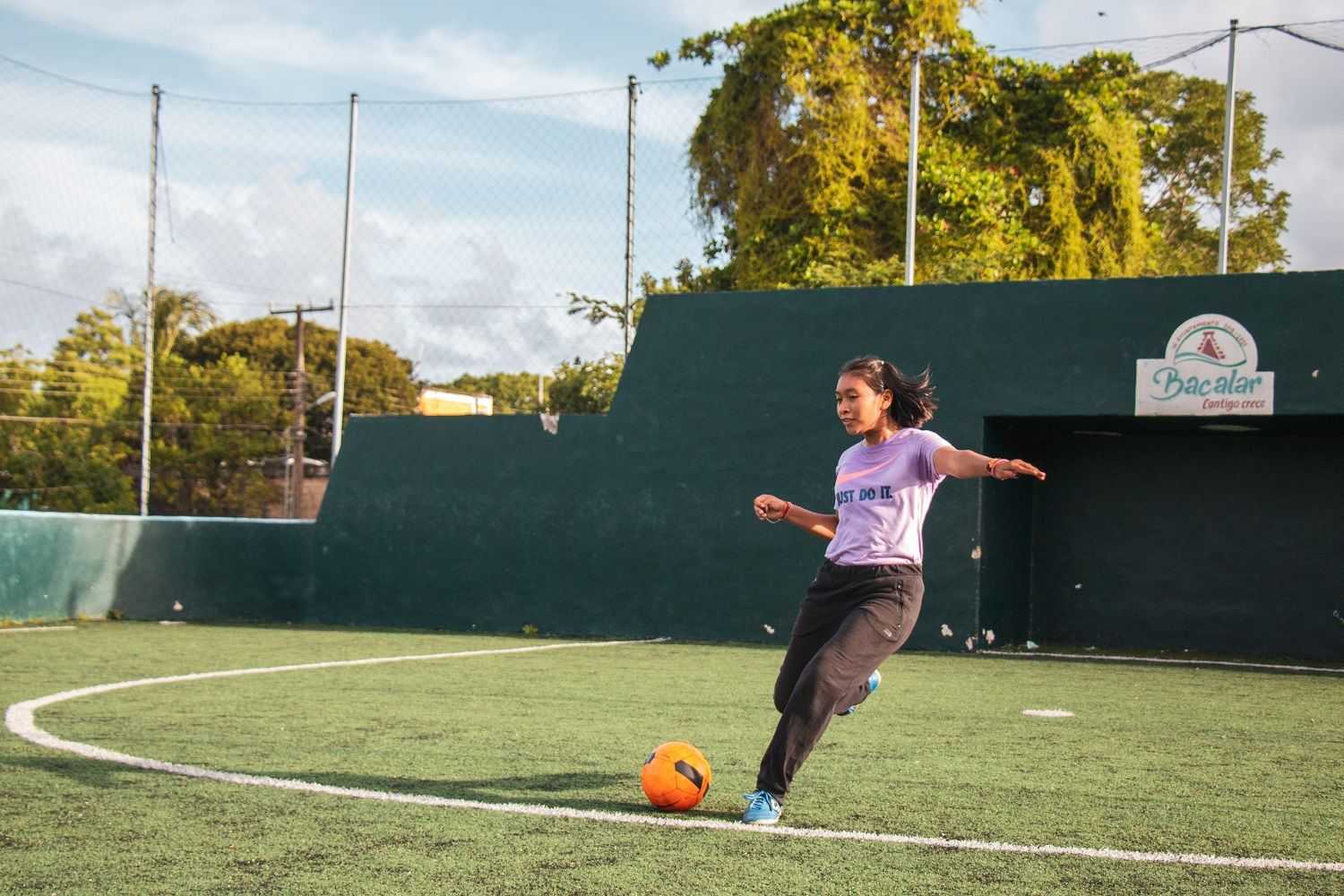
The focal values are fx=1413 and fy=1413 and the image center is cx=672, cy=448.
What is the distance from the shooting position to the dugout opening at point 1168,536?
1357cm

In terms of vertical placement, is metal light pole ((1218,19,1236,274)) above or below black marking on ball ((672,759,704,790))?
above

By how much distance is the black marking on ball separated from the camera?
5.75m

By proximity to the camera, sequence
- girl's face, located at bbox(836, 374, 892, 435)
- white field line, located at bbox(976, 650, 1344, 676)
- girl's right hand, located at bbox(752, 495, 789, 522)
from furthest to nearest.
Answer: white field line, located at bbox(976, 650, 1344, 676) → girl's right hand, located at bbox(752, 495, 789, 522) → girl's face, located at bbox(836, 374, 892, 435)

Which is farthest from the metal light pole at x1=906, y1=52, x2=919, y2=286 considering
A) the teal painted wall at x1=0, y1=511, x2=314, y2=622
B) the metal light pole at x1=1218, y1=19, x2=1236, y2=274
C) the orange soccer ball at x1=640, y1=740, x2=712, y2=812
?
the orange soccer ball at x1=640, y1=740, x2=712, y2=812

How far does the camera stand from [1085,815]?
5758 millimetres

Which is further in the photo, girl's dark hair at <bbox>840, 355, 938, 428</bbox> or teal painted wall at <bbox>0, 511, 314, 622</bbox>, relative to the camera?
teal painted wall at <bbox>0, 511, 314, 622</bbox>

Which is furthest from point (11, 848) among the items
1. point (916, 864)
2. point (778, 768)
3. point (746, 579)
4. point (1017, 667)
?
point (746, 579)

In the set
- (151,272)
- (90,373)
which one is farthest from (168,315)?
(151,272)

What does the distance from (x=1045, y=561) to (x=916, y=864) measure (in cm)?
1033

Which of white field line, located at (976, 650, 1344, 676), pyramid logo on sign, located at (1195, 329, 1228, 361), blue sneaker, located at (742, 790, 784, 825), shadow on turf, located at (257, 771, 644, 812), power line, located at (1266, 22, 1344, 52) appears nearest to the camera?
blue sneaker, located at (742, 790, 784, 825)

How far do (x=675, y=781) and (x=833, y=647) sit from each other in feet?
2.79

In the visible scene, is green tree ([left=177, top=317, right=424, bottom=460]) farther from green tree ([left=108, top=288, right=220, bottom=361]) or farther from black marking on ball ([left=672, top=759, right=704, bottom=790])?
black marking on ball ([left=672, top=759, right=704, bottom=790])

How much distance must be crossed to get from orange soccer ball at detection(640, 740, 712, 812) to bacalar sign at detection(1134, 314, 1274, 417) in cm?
843

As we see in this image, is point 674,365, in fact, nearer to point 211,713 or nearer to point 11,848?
point 211,713
